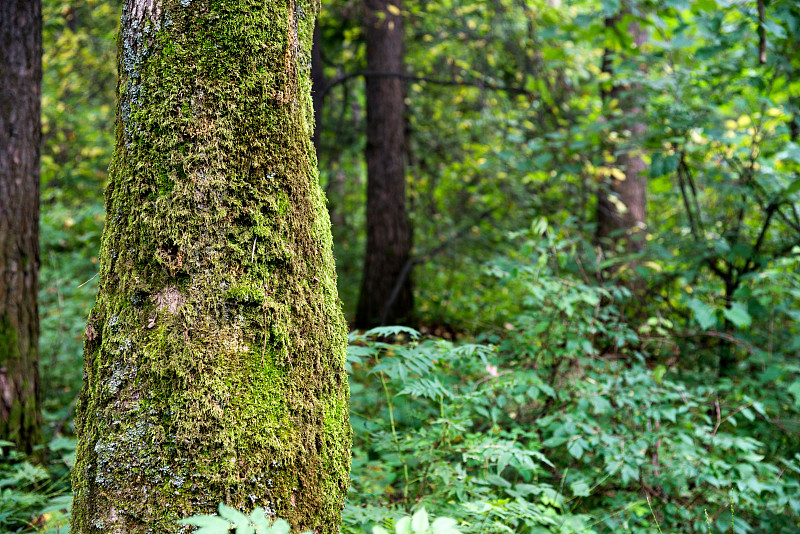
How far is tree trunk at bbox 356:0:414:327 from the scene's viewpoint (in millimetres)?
7617

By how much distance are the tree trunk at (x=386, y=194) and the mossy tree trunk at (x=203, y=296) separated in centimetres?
592

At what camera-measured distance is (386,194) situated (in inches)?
305

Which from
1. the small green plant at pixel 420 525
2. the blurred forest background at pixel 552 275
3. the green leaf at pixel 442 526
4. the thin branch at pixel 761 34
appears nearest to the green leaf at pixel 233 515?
the small green plant at pixel 420 525

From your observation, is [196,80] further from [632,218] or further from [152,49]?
[632,218]

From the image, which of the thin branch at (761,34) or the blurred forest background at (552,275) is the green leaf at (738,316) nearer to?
the blurred forest background at (552,275)

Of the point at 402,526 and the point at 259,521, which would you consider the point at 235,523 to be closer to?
the point at 259,521

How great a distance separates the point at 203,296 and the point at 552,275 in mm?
3340

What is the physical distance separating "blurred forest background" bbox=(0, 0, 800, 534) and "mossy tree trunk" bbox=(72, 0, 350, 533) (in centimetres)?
74

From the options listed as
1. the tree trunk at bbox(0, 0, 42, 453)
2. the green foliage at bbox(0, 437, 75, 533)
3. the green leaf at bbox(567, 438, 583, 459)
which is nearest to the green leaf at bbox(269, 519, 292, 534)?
the green foliage at bbox(0, 437, 75, 533)

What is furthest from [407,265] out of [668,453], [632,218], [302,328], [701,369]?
[302,328]

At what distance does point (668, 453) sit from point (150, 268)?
3162 mm

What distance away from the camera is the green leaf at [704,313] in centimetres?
398

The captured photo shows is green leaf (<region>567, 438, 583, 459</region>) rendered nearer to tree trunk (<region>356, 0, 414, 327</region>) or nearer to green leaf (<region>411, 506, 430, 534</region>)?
green leaf (<region>411, 506, 430, 534</region>)

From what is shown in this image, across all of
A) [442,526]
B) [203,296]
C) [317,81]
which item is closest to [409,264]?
[317,81]
